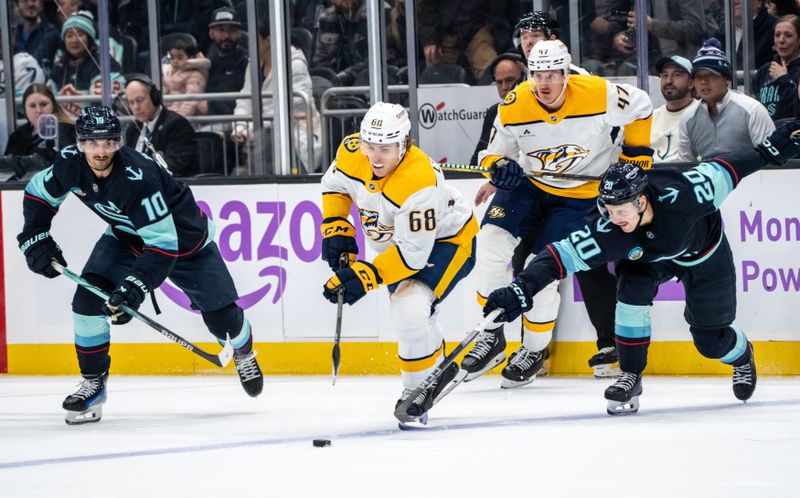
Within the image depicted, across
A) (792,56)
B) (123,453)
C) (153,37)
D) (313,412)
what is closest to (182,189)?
(313,412)

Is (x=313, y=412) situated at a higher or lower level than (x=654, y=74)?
lower

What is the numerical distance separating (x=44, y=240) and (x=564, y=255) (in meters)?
1.95

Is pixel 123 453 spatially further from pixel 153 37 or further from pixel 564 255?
pixel 153 37

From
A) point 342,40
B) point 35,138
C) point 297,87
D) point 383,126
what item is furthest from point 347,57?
point 383,126

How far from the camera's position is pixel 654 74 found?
6254 millimetres

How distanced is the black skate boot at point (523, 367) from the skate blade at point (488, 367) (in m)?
0.06

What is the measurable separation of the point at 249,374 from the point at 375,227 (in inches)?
39.3

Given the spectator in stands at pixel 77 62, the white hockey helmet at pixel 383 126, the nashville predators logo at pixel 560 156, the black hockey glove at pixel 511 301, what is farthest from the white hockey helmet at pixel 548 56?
the spectator in stands at pixel 77 62

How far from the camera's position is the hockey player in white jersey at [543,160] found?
5.61 m

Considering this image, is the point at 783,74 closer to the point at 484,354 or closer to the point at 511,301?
the point at 484,354

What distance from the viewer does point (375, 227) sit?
504cm

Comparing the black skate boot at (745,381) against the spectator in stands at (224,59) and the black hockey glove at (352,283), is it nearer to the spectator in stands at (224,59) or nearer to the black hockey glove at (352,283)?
the black hockey glove at (352,283)

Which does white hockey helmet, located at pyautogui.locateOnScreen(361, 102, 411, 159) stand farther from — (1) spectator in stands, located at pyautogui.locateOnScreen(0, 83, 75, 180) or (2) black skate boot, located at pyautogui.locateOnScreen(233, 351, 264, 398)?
(1) spectator in stands, located at pyautogui.locateOnScreen(0, 83, 75, 180)

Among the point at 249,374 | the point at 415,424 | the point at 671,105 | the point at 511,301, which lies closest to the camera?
the point at 511,301
